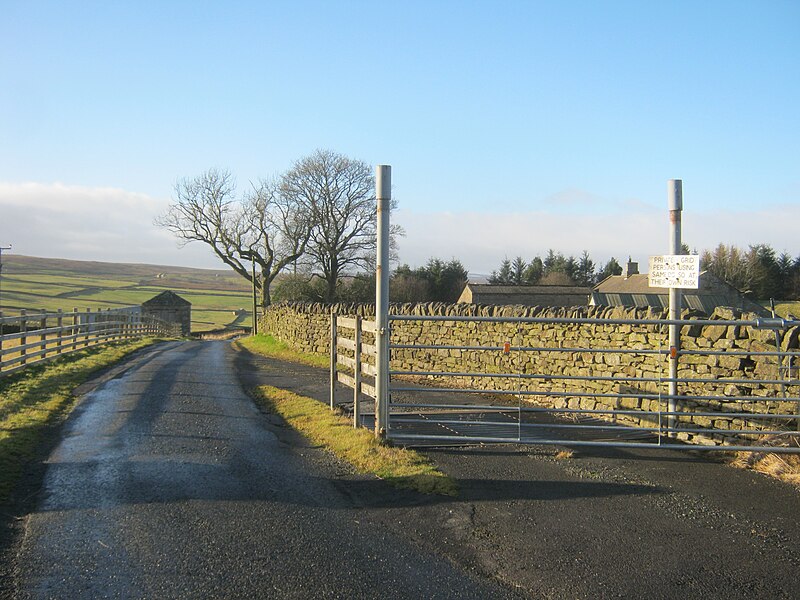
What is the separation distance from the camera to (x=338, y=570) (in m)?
4.52

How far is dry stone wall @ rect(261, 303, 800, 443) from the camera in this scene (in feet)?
27.4

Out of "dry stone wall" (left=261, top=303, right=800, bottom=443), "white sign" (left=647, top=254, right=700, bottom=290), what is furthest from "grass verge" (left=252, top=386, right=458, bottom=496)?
"white sign" (left=647, top=254, right=700, bottom=290)

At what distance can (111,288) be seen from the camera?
91875mm

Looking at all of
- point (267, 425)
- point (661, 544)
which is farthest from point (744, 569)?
point (267, 425)

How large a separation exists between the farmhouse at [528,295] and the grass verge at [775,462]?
109 feet

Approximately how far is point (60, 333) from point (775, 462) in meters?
18.4

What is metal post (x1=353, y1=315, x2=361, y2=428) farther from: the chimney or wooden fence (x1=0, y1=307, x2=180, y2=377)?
the chimney

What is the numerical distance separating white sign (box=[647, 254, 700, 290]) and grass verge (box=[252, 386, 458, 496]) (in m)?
3.72

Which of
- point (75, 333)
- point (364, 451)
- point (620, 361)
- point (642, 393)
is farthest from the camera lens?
point (75, 333)

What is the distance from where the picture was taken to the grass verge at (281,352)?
22102mm

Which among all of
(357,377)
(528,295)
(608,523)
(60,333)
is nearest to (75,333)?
(60,333)

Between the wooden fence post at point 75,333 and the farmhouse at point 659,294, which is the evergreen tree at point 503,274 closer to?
the farmhouse at point 659,294

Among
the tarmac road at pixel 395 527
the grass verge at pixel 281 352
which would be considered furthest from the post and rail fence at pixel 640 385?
the grass verge at pixel 281 352

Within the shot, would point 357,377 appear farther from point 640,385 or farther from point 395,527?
point 640,385
